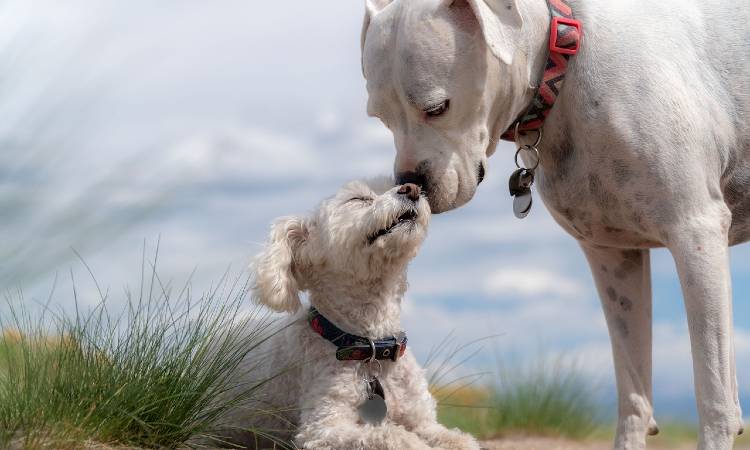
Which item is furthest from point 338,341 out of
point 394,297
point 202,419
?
point 202,419

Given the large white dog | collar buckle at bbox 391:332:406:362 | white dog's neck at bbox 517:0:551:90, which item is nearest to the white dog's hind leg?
the large white dog

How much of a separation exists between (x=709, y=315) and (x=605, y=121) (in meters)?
1.09

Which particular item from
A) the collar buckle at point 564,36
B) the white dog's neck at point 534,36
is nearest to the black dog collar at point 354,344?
the white dog's neck at point 534,36

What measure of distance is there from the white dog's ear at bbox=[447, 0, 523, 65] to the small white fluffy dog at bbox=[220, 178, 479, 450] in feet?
2.51

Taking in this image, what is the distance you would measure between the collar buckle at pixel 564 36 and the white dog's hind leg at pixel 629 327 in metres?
1.29

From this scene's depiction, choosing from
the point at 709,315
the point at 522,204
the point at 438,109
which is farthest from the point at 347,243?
the point at 709,315

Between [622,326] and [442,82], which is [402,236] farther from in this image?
[622,326]

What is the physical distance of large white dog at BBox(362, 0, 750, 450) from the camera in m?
4.84

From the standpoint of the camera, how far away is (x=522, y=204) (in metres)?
5.38

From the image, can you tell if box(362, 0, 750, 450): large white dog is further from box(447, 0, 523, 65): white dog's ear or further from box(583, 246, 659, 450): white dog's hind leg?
box(583, 246, 659, 450): white dog's hind leg

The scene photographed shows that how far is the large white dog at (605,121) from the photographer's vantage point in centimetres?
484

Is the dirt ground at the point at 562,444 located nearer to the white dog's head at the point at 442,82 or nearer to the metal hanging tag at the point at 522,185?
the metal hanging tag at the point at 522,185

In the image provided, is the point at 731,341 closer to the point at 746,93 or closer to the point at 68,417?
the point at 746,93

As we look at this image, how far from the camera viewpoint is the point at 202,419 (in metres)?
5.08
